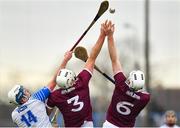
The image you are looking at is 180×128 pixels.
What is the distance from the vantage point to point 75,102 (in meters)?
11.1

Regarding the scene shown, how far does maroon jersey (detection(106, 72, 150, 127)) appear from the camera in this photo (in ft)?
36.8

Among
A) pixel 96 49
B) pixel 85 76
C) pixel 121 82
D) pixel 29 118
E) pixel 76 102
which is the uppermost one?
pixel 96 49

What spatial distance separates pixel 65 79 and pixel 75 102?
35cm

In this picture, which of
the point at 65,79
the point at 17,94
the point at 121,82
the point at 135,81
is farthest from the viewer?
the point at 17,94

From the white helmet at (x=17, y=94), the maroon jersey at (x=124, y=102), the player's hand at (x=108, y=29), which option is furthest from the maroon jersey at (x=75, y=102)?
the player's hand at (x=108, y=29)

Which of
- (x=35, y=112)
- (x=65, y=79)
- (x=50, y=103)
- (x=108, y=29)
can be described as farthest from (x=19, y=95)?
(x=108, y=29)

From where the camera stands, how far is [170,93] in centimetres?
4206

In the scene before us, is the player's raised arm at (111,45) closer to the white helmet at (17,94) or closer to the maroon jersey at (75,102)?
the maroon jersey at (75,102)

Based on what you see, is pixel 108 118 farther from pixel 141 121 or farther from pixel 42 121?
pixel 141 121

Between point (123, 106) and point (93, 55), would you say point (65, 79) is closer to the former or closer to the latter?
point (93, 55)

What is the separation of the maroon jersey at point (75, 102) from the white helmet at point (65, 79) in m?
0.09

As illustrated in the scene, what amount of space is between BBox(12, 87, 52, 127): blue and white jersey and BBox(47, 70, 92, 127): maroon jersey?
26cm

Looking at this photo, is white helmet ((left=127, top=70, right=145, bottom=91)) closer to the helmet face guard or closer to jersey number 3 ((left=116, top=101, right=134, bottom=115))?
jersey number 3 ((left=116, top=101, right=134, bottom=115))

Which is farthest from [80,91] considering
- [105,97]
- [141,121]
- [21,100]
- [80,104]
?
[105,97]
